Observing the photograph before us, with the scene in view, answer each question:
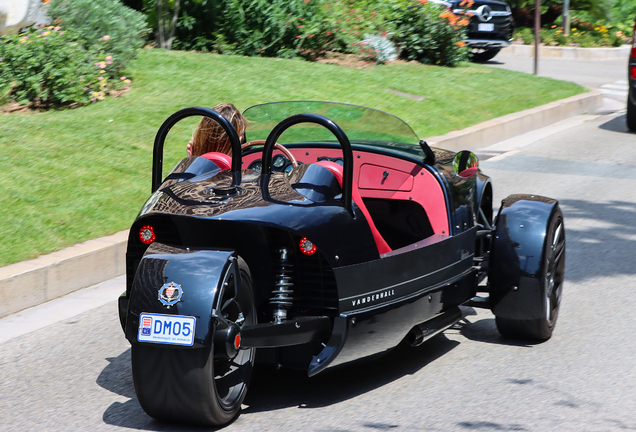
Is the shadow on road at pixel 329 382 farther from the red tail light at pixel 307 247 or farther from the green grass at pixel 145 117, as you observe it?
the green grass at pixel 145 117

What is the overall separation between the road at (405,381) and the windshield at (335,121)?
1.23 m

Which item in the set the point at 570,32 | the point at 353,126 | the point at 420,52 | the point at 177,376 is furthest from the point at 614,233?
the point at 570,32

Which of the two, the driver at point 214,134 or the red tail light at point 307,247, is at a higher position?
the driver at point 214,134

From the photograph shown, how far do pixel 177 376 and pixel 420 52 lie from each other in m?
13.9

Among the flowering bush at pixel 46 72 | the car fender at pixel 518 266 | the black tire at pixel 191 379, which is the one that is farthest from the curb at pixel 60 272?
the flowering bush at pixel 46 72

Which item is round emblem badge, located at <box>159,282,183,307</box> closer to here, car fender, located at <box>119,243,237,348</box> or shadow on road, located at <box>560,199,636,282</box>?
car fender, located at <box>119,243,237,348</box>

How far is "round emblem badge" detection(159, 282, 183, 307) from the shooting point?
3227 millimetres

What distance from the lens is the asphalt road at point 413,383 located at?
367cm

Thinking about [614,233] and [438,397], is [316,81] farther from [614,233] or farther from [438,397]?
[438,397]

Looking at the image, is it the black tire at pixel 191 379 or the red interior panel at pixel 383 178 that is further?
the red interior panel at pixel 383 178

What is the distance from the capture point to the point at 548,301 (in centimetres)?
467

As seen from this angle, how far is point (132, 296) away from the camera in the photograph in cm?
329

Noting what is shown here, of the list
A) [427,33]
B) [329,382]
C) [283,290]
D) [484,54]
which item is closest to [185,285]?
[283,290]

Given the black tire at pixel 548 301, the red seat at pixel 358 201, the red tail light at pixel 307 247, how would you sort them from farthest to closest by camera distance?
the black tire at pixel 548 301 → the red seat at pixel 358 201 → the red tail light at pixel 307 247
